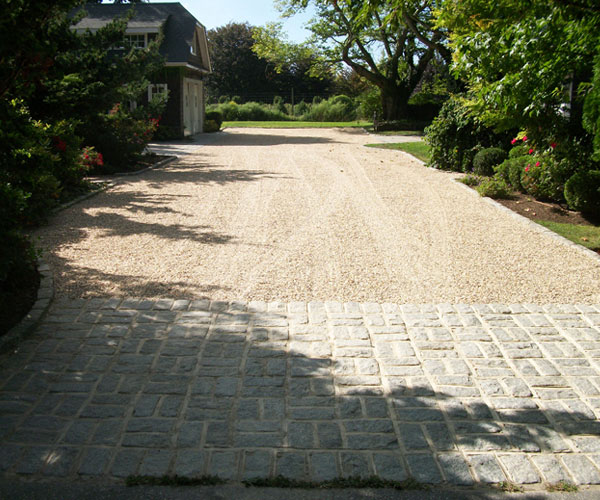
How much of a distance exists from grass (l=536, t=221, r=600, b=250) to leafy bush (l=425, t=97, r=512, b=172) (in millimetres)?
5449

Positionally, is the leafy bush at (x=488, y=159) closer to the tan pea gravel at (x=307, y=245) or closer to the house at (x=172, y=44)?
the tan pea gravel at (x=307, y=245)

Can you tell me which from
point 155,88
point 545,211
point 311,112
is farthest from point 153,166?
point 311,112

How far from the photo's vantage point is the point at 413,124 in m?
32.1

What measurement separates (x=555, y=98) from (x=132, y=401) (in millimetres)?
8750

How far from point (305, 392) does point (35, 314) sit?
2.63m

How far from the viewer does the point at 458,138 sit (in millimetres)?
14695

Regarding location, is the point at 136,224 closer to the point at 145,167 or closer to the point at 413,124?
the point at 145,167

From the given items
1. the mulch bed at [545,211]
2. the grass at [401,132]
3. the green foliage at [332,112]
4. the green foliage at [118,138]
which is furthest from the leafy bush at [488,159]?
the green foliage at [332,112]

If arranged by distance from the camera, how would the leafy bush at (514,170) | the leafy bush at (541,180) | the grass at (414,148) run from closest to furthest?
1. the leafy bush at (541,180)
2. the leafy bush at (514,170)
3. the grass at (414,148)

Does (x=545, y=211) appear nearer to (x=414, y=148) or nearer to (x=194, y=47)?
(x=414, y=148)

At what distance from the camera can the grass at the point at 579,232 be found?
26.2ft

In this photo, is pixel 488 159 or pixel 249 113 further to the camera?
pixel 249 113

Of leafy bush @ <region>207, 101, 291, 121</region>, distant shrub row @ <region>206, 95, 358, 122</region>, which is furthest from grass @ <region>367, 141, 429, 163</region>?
leafy bush @ <region>207, 101, 291, 121</region>

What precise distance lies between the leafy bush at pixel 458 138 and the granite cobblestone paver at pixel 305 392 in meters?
9.41
